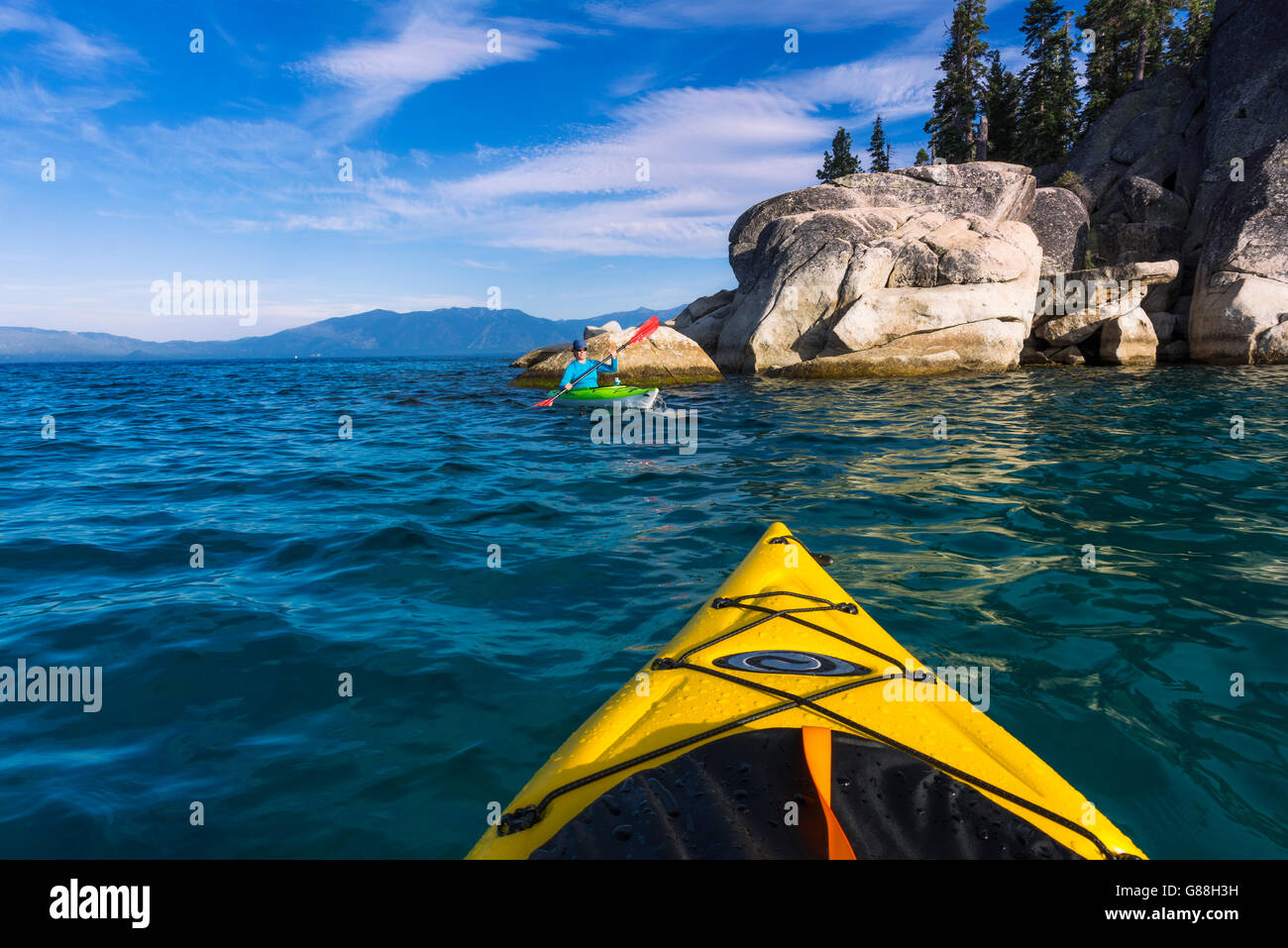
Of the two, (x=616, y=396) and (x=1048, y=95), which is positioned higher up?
(x=1048, y=95)

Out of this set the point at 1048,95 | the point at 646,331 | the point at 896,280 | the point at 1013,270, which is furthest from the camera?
the point at 1048,95

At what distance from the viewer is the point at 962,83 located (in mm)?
39969

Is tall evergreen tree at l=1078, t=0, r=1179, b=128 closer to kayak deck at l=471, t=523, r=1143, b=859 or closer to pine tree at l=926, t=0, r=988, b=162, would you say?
pine tree at l=926, t=0, r=988, b=162

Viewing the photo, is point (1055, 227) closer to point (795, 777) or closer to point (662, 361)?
point (662, 361)

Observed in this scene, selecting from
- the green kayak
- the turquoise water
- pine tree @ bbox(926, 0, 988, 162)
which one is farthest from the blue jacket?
pine tree @ bbox(926, 0, 988, 162)

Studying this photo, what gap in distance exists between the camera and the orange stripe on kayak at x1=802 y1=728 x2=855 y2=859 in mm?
1916

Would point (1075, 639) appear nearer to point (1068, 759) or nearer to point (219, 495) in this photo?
point (1068, 759)

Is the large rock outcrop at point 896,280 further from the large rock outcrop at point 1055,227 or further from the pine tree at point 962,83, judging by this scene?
the pine tree at point 962,83

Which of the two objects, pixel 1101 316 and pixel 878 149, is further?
pixel 878 149

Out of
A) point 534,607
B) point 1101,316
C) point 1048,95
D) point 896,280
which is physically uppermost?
point 1048,95

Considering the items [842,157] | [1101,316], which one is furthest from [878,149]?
[1101,316]

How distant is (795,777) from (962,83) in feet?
163

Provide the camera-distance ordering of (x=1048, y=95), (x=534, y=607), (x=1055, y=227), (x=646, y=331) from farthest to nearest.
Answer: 1. (x=1048, y=95)
2. (x=1055, y=227)
3. (x=646, y=331)
4. (x=534, y=607)
